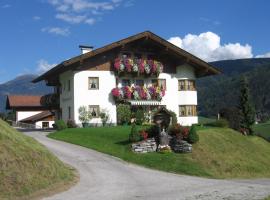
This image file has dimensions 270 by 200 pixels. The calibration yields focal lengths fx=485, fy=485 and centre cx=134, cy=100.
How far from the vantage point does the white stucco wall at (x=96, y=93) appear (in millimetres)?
48000

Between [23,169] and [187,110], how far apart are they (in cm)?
3623

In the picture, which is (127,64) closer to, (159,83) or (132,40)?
(132,40)

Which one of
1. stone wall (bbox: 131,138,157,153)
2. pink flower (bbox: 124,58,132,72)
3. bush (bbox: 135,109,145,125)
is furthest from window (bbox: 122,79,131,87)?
stone wall (bbox: 131,138,157,153)

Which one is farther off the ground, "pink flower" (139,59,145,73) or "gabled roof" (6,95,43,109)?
"pink flower" (139,59,145,73)

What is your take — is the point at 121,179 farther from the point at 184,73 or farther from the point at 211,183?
the point at 184,73

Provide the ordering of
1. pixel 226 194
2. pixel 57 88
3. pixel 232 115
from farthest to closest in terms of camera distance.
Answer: pixel 57 88
pixel 232 115
pixel 226 194

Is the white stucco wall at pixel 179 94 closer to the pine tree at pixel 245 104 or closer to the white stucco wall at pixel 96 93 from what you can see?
the white stucco wall at pixel 96 93

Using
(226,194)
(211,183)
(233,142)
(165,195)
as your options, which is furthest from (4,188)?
(233,142)

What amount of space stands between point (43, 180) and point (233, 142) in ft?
72.4

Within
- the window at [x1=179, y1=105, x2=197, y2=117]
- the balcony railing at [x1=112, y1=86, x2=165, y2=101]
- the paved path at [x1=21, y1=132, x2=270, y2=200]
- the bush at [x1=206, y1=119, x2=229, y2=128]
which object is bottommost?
the paved path at [x1=21, y1=132, x2=270, y2=200]

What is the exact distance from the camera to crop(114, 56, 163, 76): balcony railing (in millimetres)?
48750

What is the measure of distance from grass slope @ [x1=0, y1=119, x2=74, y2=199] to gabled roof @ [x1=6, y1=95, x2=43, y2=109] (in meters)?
70.1

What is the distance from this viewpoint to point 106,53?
160 ft

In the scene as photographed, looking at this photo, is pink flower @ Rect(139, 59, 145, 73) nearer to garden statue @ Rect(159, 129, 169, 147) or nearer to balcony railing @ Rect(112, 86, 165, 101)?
balcony railing @ Rect(112, 86, 165, 101)
